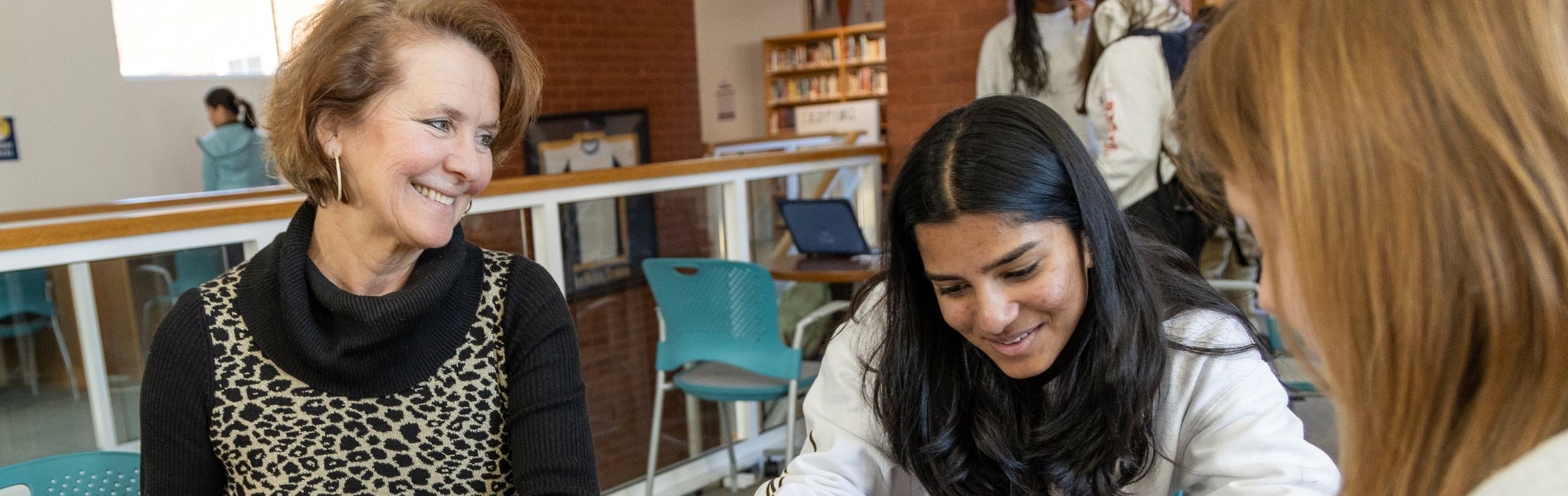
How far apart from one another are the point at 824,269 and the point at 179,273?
5.69 feet

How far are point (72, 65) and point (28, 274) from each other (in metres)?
5.51

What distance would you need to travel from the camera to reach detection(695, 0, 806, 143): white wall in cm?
1116

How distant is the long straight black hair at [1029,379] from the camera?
1.12 meters

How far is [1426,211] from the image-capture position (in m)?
0.48

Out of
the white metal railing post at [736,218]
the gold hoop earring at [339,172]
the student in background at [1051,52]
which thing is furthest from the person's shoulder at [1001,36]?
the gold hoop earring at [339,172]

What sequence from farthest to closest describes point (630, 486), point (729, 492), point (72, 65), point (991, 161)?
point (72, 65)
point (729, 492)
point (630, 486)
point (991, 161)

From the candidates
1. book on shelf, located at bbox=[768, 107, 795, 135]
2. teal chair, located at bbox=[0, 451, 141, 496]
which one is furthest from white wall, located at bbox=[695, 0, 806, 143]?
teal chair, located at bbox=[0, 451, 141, 496]

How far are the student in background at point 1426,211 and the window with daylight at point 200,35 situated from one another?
706 centimetres

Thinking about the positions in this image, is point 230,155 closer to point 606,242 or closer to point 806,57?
point 606,242

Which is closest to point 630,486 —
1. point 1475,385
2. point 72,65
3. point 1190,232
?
point 1190,232

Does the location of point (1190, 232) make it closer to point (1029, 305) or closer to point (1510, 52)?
point (1029, 305)

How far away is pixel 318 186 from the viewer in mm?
1308

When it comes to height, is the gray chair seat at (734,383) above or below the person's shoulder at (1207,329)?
below

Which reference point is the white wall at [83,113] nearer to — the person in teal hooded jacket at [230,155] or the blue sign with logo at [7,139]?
the blue sign with logo at [7,139]
